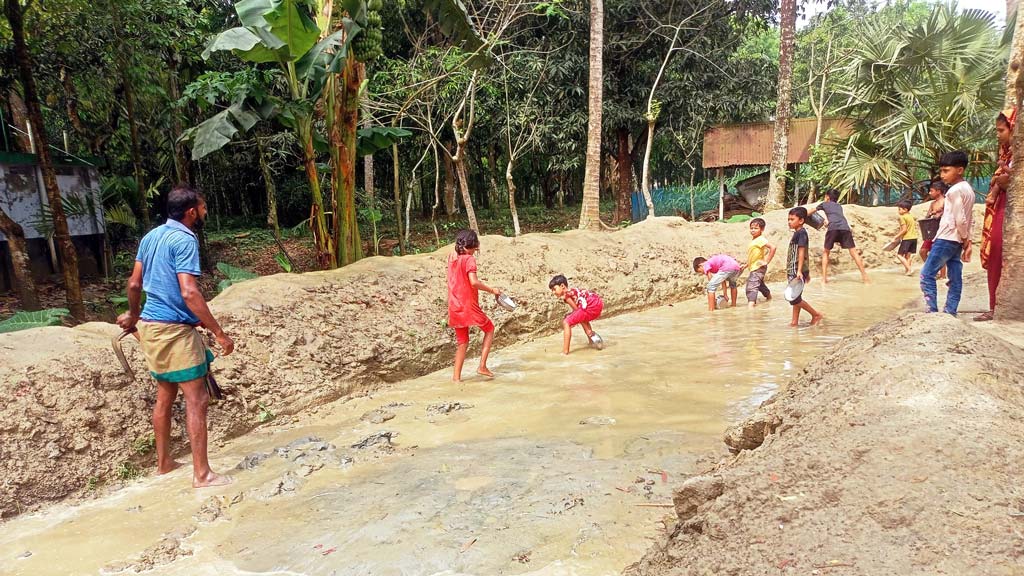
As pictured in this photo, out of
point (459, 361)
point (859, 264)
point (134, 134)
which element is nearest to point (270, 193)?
point (134, 134)

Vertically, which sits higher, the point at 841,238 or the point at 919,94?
the point at 919,94

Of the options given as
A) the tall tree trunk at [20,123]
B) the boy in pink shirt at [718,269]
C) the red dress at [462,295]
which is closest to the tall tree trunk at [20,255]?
the tall tree trunk at [20,123]

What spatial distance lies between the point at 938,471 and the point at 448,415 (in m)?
3.66

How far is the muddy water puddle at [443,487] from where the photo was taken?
9.26 ft

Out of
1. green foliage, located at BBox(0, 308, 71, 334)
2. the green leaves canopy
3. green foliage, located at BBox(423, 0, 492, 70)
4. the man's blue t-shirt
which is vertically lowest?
green foliage, located at BBox(0, 308, 71, 334)

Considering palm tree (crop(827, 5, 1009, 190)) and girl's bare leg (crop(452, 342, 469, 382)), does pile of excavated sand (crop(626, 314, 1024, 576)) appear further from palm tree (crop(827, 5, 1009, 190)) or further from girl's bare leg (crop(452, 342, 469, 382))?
palm tree (crop(827, 5, 1009, 190))

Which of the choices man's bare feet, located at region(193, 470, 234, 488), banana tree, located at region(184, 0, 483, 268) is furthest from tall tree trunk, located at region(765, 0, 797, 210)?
man's bare feet, located at region(193, 470, 234, 488)

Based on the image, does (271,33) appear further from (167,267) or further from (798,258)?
(798,258)

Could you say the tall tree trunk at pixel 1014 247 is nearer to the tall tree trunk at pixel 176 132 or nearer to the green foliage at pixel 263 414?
the green foliage at pixel 263 414

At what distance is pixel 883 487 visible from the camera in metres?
1.83

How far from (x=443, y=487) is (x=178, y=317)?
6.61ft

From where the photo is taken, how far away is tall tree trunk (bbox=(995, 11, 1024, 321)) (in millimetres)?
4531

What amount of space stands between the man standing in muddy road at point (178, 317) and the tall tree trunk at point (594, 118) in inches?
329

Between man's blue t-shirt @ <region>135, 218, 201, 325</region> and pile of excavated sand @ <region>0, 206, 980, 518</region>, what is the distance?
1062mm
